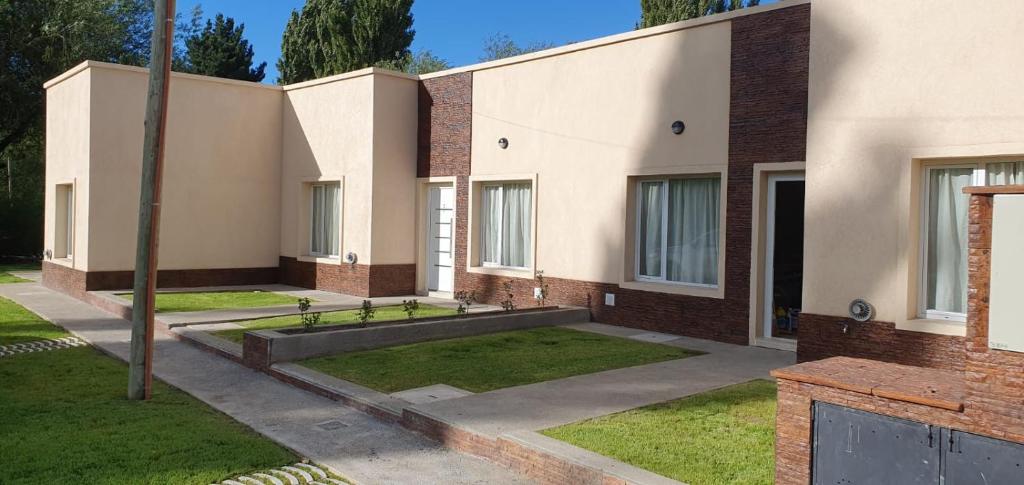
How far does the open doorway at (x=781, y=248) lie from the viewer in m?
10.8

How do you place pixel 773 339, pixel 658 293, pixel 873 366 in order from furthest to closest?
pixel 658 293 → pixel 773 339 → pixel 873 366

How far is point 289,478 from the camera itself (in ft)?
19.0

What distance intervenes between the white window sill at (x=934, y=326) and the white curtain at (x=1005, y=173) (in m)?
1.49

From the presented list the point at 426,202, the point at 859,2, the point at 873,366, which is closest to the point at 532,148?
the point at 426,202

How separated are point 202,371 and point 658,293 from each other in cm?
642

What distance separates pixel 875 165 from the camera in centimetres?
877

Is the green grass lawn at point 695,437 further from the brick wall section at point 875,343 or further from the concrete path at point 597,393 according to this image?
the brick wall section at point 875,343

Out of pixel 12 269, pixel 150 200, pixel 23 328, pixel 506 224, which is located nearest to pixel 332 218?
pixel 506 224

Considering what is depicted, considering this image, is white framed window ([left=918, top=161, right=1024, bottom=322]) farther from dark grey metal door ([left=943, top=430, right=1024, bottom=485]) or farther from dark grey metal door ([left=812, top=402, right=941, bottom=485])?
dark grey metal door ([left=943, top=430, right=1024, bottom=485])

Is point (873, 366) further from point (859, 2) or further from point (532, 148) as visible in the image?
point (532, 148)

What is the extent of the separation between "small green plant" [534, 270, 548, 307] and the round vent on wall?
18.8 feet

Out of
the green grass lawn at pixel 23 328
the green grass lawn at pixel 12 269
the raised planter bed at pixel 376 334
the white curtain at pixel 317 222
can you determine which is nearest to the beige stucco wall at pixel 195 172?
the white curtain at pixel 317 222

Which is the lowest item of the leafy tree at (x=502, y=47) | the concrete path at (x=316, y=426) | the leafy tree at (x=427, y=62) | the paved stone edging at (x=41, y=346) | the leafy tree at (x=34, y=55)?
the concrete path at (x=316, y=426)

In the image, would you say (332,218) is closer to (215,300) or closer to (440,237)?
(440,237)
